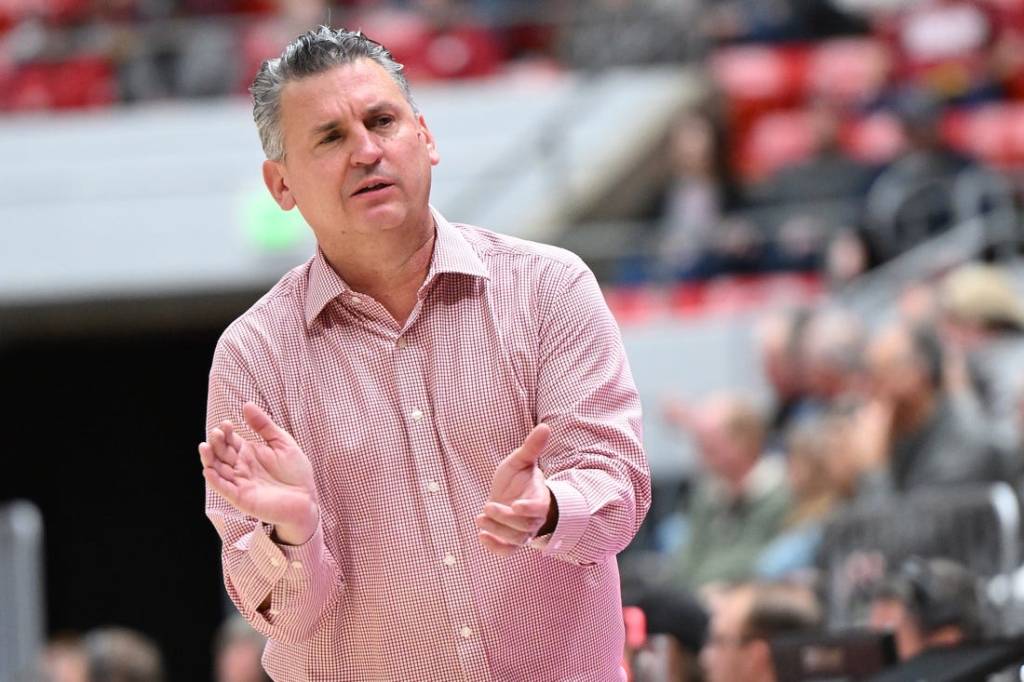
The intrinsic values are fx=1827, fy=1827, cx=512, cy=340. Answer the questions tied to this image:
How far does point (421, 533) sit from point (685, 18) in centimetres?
881

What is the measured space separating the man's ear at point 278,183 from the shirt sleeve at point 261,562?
0.74 feet

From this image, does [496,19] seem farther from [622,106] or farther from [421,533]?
[421,533]

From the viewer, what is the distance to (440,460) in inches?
98.3

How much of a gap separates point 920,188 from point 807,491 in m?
3.03

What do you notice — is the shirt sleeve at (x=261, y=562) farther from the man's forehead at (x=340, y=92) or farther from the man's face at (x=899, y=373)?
the man's face at (x=899, y=373)

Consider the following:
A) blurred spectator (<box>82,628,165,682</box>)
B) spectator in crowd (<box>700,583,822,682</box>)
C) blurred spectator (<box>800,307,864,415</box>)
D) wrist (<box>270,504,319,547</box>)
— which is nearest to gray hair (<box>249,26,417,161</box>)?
wrist (<box>270,504,319,547</box>)

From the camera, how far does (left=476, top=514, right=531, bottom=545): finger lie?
7.32ft

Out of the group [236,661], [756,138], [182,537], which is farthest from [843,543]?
[182,537]

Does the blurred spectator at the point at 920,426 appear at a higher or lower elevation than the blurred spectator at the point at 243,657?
higher

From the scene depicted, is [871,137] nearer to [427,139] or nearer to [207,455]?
[427,139]

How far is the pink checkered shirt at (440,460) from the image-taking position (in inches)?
96.9

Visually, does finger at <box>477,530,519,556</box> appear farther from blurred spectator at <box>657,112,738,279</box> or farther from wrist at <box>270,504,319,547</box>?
blurred spectator at <box>657,112,738,279</box>

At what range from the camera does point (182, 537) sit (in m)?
12.4

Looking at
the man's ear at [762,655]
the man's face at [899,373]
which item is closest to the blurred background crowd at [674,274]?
the man's face at [899,373]
